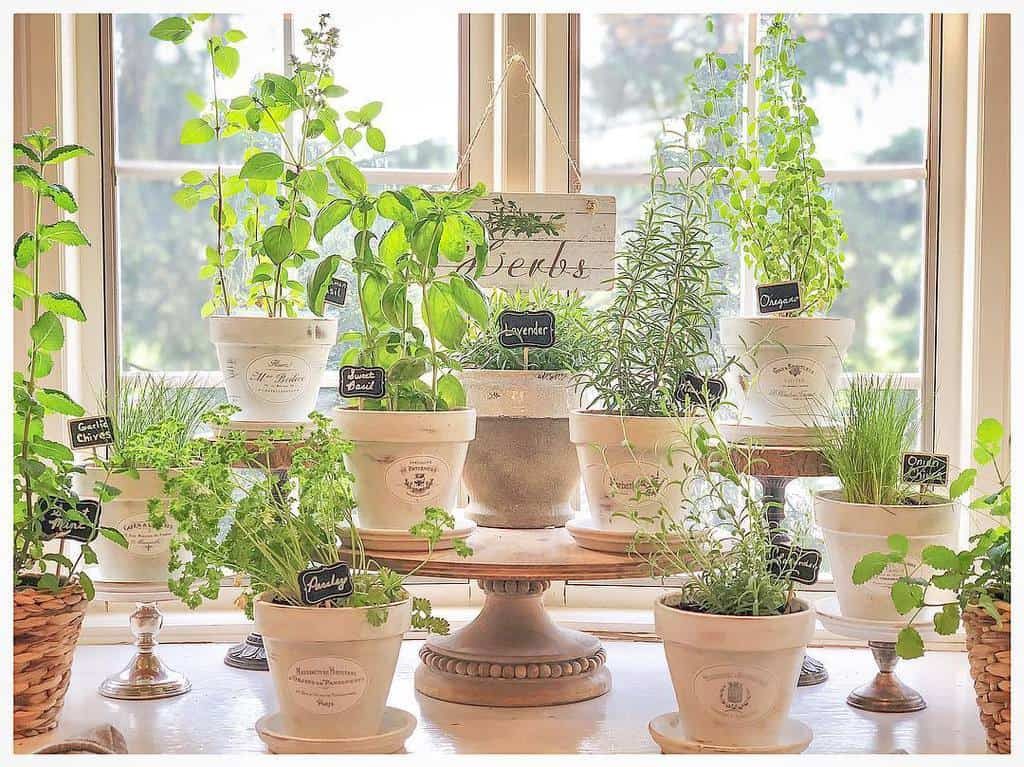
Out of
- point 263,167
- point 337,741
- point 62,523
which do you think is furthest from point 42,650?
point 263,167

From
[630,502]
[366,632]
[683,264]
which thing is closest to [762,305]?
[683,264]

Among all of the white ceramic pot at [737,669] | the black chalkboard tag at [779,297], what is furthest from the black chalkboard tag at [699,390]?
the white ceramic pot at [737,669]

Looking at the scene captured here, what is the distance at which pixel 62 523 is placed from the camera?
158 centimetres

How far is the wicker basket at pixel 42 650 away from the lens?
152 cm

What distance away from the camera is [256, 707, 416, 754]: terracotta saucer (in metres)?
1.45

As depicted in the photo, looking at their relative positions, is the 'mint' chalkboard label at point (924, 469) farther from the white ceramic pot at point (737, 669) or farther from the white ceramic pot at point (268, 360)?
the white ceramic pot at point (268, 360)

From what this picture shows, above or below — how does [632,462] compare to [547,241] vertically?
below

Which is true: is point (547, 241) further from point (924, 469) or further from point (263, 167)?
point (924, 469)

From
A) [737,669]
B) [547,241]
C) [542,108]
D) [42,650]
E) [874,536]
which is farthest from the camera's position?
[542,108]

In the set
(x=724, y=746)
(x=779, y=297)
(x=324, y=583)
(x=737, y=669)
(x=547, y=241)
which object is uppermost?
(x=547, y=241)

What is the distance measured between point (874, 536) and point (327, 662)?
81 centimetres

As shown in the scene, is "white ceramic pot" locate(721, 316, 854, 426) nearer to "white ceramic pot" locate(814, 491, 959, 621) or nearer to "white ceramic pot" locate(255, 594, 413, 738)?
"white ceramic pot" locate(814, 491, 959, 621)

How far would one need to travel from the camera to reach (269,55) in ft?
7.42

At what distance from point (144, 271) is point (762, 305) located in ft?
4.05
